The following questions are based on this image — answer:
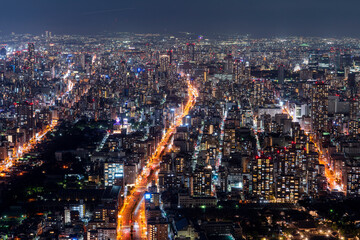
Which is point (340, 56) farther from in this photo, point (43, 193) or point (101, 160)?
point (43, 193)

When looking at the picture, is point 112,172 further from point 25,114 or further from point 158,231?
point 25,114

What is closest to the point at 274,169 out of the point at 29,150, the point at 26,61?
the point at 29,150

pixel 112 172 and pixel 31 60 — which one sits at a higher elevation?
pixel 31 60

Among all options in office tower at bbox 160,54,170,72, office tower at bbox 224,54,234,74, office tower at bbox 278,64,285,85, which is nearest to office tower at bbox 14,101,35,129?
office tower at bbox 160,54,170,72

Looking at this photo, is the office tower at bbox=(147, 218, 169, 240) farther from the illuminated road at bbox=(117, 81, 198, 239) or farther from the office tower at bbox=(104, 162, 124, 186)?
the office tower at bbox=(104, 162, 124, 186)

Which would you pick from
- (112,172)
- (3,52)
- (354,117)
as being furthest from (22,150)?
(3,52)

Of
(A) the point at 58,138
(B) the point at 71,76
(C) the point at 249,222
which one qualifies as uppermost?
(B) the point at 71,76
